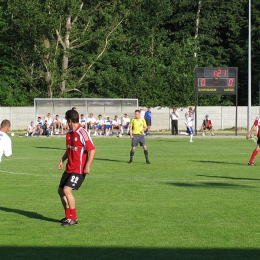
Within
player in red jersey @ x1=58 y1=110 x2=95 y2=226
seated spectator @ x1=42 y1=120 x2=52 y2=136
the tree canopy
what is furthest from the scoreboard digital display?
player in red jersey @ x1=58 y1=110 x2=95 y2=226

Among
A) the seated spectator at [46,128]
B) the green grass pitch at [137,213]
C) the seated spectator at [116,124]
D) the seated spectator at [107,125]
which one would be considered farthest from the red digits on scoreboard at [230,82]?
the green grass pitch at [137,213]

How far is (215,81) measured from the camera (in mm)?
43594

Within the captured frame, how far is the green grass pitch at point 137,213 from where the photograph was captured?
29.1 feet

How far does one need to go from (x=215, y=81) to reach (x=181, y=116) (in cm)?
1084

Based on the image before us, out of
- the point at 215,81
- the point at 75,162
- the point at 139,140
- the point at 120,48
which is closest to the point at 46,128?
the point at 215,81

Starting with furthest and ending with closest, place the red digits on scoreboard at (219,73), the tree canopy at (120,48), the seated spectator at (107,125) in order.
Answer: the tree canopy at (120,48) → the seated spectator at (107,125) → the red digits on scoreboard at (219,73)

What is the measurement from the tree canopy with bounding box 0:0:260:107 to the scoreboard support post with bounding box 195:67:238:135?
37.6ft

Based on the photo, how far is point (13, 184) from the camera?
53.2ft

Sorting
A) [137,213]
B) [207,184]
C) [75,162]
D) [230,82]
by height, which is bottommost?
[207,184]

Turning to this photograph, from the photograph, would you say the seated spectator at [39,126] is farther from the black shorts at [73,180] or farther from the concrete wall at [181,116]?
the black shorts at [73,180]

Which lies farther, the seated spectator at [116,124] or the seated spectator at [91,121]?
the seated spectator at [116,124]

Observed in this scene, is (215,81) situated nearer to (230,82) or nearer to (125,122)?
(230,82)

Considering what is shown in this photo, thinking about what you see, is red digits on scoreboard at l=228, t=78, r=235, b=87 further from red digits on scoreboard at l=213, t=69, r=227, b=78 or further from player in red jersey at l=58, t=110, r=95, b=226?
player in red jersey at l=58, t=110, r=95, b=226

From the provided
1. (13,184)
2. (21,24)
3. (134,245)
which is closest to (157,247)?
(134,245)
